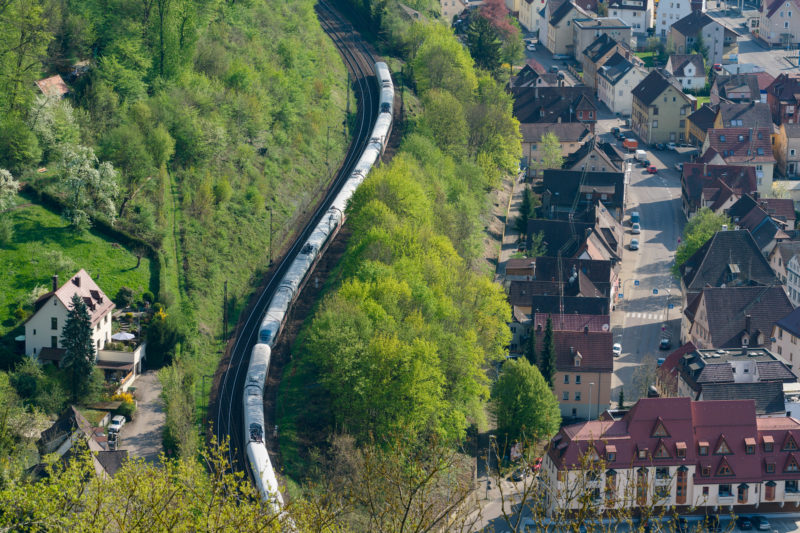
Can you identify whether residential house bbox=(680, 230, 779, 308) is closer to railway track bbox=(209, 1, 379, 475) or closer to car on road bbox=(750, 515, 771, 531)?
car on road bbox=(750, 515, 771, 531)

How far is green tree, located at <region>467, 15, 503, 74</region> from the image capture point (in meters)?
142

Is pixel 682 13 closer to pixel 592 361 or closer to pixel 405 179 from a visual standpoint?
pixel 405 179

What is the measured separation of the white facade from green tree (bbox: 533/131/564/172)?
72.4ft

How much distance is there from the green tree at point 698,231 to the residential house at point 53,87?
49.9 metres

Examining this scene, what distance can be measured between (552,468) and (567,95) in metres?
76.1

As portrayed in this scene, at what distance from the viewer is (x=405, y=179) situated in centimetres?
9569

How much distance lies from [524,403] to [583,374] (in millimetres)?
8344

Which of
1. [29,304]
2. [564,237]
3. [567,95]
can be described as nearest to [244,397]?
[29,304]

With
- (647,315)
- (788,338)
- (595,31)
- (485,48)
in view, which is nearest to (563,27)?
(595,31)

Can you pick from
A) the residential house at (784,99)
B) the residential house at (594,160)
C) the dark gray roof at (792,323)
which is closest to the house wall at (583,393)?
the dark gray roof at (792,323)

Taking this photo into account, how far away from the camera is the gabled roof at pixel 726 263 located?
97750 millimetres

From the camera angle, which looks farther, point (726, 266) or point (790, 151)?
point (790, 151)

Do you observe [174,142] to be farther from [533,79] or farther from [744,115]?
[744,115]

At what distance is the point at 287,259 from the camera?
91938 millimetres
